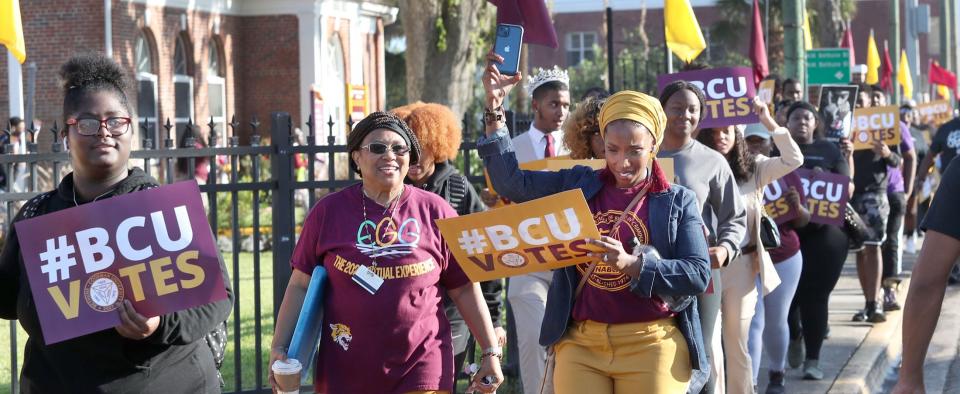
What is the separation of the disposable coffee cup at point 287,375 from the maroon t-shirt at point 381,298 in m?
0.14

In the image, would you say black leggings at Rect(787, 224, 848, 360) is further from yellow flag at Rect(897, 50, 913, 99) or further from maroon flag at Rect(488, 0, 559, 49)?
yellow flag at Rect(897, 50, 913, 99)

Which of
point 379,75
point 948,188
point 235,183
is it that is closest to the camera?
point 948,188

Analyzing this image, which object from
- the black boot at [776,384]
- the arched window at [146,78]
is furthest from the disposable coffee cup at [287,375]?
the arched window at [146,78]

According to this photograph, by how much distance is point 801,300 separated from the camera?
29.7ft

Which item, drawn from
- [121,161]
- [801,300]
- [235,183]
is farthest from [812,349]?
[121,161]

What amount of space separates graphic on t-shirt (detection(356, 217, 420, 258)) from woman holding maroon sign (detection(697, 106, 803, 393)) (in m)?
2.82

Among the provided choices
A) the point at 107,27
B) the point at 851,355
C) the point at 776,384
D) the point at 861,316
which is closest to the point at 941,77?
the point at 107,27

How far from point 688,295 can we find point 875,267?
691cm

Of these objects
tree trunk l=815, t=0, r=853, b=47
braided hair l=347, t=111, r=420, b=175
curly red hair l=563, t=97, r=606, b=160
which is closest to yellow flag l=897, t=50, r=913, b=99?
tree trunk l=815, t=0, r=853, b=47

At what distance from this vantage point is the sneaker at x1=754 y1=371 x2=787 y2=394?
26.8ft

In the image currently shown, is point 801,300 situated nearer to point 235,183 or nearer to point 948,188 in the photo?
point 235,183

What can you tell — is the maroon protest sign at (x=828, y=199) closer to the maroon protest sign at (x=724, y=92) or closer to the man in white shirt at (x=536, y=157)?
the maroon protest sign at (x=724, y=92)

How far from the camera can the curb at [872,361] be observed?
8742 millimetres

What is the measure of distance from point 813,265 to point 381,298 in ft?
17.0
